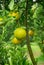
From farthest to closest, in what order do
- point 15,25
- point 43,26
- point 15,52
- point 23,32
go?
point 43,26 < point 15,52 < point 15,25 < point 23,32

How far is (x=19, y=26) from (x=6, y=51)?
0.68 meters

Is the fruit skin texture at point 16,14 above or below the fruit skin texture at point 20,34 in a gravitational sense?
above

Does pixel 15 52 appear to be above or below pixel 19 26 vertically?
below

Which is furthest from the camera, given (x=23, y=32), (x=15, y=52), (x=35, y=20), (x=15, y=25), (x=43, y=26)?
(x=43, y=26)

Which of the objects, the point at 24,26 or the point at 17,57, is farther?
the point at 17,57

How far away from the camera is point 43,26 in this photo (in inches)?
122

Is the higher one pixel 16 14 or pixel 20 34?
pixel 16 14

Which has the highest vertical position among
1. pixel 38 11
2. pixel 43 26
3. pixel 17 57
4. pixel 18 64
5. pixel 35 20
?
pixel 38 11

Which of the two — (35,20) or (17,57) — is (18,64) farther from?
(35,20)

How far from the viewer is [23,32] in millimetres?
2084

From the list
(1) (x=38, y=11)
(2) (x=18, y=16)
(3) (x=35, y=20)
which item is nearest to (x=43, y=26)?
(3) (x=35, y=20)

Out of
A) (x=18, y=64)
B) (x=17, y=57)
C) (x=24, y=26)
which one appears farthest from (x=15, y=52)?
(x=24, y=26)

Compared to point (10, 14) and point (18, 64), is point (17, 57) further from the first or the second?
point (10, 14)

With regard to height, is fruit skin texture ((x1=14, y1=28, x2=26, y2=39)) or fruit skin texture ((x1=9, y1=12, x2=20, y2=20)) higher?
fruit skin texture ((x1=9, y1=12, x2=20, y2=20))
